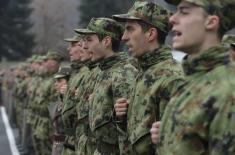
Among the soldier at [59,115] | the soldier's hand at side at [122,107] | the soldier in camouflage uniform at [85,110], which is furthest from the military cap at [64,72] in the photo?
the soldier's hand at side at [122,107]

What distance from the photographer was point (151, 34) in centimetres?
567

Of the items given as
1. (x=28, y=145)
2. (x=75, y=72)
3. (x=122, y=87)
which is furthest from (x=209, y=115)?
(x=28, y=145)

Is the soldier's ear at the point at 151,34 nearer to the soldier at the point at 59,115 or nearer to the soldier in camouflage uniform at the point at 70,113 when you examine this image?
the soldier in camouflage uniform at the point at 70,113

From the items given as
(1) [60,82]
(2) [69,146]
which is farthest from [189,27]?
(1) [60,82]

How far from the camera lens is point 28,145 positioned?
56.0 ft

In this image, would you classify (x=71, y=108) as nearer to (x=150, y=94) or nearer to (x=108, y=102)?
(x=108, y=102)

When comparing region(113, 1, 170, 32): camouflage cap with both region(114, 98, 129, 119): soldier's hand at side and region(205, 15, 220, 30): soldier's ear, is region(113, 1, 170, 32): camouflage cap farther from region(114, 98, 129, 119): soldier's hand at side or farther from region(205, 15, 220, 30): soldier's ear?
region(205, 15, 220, 30): soldier's ear

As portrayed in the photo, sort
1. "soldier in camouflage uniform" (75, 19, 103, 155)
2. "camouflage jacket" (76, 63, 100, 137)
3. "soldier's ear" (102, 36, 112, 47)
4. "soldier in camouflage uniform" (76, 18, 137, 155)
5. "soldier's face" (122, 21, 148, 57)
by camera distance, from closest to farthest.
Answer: "soldier's face" (122, 21, 148, 57), "soldier in camouflage uniform" (76, 18, 137, 155), "soldier's ear" (102, 36, 112, 47), "soldier in camouflage uniform" (75, 19, 103, 155), "camouflage jacket" (76, 63, 100, 137)

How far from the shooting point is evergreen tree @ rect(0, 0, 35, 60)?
5612cm

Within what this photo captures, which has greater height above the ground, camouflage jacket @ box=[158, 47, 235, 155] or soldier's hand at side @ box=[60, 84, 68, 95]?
camouflage jacket @ box=[158, 47, 235, 155]

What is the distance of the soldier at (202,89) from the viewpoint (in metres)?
3.52

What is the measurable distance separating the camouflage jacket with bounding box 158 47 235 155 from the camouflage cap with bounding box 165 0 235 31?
220 mm

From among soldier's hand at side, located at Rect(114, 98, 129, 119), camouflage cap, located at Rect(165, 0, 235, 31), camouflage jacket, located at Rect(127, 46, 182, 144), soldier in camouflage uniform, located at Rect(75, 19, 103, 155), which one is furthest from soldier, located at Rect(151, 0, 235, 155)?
soldier in camouflage uniform, located at Rect(75, 19, 103, 155)

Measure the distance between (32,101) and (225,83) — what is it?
12187 mm
